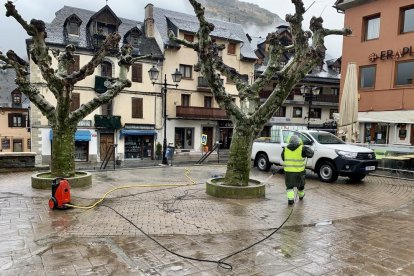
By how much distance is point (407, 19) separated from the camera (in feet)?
59.1

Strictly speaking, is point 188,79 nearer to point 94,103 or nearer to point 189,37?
point 189,37

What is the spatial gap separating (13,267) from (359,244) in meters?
4.77

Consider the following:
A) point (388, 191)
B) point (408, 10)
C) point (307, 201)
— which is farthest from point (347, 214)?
point (408, 10)

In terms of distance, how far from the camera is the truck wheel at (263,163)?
13562 millimetres

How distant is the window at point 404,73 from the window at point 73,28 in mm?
24585

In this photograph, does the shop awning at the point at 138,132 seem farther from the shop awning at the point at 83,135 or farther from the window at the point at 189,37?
the window at the point at 189,37

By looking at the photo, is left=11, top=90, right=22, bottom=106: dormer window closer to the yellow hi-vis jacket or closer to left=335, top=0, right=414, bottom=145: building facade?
left=335, top=0, right=414, bottom=145: building facade

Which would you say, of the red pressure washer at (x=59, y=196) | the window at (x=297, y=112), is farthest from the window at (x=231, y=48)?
the red pressure washer at (x=59, y=196)

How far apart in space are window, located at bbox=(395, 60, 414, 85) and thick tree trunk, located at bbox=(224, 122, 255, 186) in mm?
13545

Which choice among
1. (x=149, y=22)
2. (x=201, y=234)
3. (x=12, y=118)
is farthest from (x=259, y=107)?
(x=12, y=118)

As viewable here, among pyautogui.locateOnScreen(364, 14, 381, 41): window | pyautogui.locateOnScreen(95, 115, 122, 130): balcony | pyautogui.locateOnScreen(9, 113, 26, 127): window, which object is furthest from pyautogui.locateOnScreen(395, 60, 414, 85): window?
pyautogui.locateOnScreen(9, 113, 26, 127): window

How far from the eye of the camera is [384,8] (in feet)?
61.2

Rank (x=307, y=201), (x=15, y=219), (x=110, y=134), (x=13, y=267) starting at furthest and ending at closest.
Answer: (x=110, y=134), (x=307, y=201), (x=15, y=219), (x=13, y=267)

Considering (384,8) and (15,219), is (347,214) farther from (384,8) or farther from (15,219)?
(384,8)
